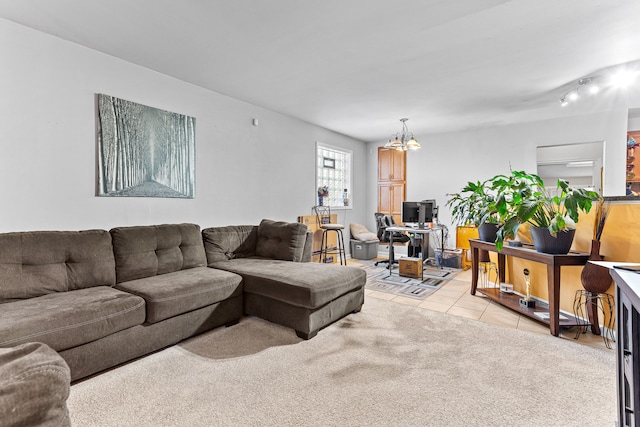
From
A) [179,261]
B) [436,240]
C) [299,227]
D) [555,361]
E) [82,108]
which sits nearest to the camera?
[555,361]

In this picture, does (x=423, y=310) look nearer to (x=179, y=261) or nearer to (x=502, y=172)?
(x=179, y=261)

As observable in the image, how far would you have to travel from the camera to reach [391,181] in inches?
267

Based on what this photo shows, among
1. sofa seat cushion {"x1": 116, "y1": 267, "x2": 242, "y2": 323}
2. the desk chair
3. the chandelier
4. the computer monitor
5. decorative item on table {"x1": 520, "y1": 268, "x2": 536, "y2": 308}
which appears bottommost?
decorative item on table {"x1": 520, "y1": 268, "x2": 536, "y2": 308}

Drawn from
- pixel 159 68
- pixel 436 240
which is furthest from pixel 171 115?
pixel 436 240

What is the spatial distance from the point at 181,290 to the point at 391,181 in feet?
17.5

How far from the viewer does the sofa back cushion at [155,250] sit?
2.64m

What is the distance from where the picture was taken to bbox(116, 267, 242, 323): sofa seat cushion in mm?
2223

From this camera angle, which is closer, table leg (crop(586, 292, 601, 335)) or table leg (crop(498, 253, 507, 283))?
table leg (crop(586, 292, 601, 335))

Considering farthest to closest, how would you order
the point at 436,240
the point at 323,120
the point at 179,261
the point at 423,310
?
the point at 436,240 < the point at 323,120 < the point at 423,310 < the point at 179,261

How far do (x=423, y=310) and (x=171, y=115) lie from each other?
137 inches

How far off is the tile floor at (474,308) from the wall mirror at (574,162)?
2659 millimetres

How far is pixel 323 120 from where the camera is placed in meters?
5.20

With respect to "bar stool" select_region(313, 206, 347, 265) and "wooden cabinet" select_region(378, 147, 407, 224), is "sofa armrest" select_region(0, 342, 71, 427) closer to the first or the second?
"bar stool" select_region(313, 206, 347, 265)

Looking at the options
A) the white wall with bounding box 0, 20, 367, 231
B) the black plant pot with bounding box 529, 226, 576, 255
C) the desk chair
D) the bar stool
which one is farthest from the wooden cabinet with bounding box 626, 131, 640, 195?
the white wall with bounding box 0, 20, 367, 231
